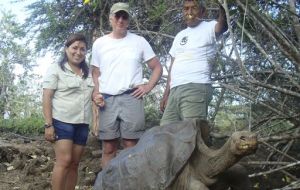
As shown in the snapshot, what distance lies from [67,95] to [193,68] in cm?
118

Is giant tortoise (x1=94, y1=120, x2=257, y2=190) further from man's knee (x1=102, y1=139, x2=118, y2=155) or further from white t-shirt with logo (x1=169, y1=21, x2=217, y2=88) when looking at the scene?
man's knee (x1=102, y1=139, x2=118, y2=155)

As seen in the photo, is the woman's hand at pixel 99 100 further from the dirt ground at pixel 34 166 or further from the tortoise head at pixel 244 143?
the tortoise head at pixel 244 143

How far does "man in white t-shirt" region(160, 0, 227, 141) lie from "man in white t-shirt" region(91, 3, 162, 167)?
14.7 inches

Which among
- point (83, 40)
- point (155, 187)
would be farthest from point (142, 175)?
point (83, 40)

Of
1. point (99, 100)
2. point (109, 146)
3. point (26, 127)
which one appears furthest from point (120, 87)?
point (26, 127)

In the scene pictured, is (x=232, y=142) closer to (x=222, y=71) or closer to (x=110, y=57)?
(x=222, y=71)

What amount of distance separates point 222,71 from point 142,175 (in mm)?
1275

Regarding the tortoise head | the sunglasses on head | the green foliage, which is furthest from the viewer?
the green foliage

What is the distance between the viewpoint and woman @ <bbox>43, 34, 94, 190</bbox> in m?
4.15

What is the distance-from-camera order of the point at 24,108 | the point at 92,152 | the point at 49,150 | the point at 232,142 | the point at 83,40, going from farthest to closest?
the point at 24,108 < the point at 49,150 < the point at 92,152 < the point at 83,40 < the point at 232,142

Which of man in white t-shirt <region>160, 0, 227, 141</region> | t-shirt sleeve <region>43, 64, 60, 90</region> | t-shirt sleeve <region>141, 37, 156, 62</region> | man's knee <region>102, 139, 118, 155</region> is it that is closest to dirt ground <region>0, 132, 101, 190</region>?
man's knee <region>102, 139, 118, 155</region>

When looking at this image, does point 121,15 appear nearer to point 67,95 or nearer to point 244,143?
point 67,95

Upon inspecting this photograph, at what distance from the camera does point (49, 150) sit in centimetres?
729

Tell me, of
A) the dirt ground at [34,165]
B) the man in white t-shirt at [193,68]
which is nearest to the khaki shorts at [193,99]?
the man in white t-shirt at [193,68]
